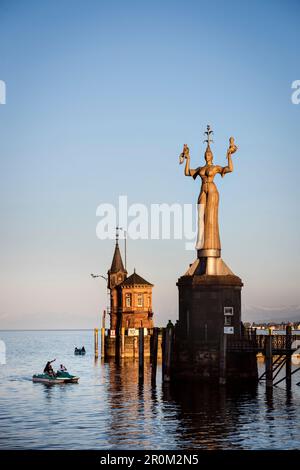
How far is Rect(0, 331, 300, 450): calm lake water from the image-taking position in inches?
1345

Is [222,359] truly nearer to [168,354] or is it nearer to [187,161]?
[168,354]

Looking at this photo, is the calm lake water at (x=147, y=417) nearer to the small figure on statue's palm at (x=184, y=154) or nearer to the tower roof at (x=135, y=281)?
the small figure on statue's palm at (x=184, y=154)

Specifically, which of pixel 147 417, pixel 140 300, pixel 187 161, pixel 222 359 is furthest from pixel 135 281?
pixel 147 417

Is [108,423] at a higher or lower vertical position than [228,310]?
lower

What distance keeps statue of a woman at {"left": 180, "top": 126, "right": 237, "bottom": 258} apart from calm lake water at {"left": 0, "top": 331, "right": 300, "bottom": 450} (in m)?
10.2

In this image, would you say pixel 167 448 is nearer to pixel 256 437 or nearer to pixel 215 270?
pixel 256 437

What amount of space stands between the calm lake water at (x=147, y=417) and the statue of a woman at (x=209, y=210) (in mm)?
10170

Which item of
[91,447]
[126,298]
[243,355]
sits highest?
[126,298]

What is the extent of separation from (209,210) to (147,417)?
62.6ft

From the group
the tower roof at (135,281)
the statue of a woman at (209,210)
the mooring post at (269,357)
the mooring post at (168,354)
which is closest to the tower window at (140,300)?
the tower roof at (135,281)

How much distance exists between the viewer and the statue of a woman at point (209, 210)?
5541cm

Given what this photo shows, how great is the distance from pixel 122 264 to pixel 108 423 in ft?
183
